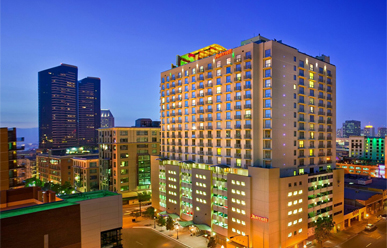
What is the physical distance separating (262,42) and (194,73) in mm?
25469

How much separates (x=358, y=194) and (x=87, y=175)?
113m

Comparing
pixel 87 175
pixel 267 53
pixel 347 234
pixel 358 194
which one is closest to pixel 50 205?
pixel 267 53

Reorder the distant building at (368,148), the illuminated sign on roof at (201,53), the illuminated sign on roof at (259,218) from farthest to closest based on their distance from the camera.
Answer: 1. the distant building at (368,148)
2. the illuminated sign on roof at (201,53)
3. the illuminated sign on roof at (259,218)

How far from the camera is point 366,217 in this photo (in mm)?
82000

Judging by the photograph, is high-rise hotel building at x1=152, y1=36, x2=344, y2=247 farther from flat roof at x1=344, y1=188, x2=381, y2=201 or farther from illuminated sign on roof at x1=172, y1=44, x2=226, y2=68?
flat roof at x1=344, y1=188, x2=381, y2=201

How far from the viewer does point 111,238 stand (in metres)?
40.7

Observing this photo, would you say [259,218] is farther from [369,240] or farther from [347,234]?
[369,240]

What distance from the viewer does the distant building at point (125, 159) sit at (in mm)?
104438

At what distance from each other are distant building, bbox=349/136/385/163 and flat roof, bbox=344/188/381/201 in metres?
103

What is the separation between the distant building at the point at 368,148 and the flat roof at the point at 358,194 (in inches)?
4037

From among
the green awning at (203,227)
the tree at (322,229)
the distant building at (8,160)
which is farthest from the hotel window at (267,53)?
the distant building at (8,160)

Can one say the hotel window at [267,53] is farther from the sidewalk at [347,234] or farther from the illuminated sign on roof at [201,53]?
the sidewalk at [347,234]

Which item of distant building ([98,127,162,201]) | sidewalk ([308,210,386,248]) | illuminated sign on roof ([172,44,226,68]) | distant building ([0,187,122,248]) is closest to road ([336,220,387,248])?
sidewalk ([308,210,386,248])

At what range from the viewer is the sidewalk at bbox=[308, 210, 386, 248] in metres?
62.4
